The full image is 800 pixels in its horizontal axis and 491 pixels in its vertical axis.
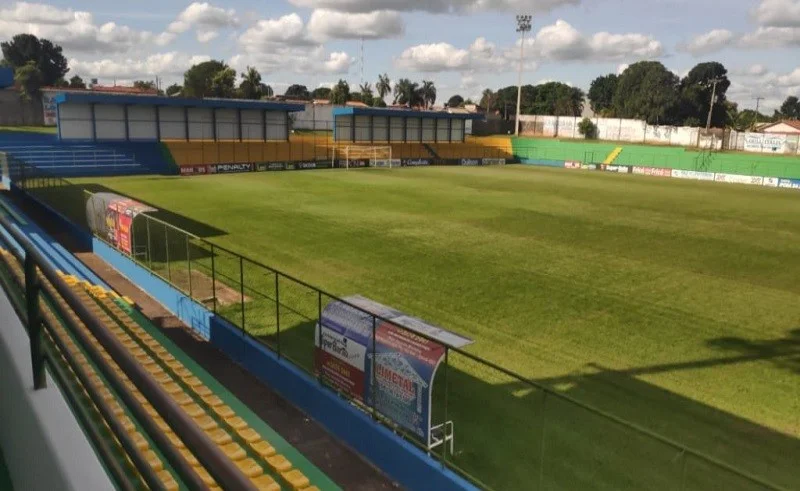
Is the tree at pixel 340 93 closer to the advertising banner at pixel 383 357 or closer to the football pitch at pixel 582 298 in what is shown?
the football pitch at pixel 582 298

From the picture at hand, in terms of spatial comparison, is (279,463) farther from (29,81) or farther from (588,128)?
(29,81)

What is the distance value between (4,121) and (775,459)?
118161mm

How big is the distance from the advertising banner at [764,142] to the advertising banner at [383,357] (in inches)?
3249

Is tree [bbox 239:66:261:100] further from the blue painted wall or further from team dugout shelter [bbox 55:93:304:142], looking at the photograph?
the blue painted wall

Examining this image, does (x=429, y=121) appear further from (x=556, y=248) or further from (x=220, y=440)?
(x=220, y=440)

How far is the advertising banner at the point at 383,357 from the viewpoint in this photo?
898 cm

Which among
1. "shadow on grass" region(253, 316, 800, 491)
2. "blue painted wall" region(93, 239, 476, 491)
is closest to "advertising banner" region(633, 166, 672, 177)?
"shadow on grass" region(253, 316, 800, 491)

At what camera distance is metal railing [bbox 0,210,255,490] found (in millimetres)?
1784

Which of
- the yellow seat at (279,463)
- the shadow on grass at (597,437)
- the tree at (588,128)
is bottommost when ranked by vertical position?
the shadow on grass at (597,437)

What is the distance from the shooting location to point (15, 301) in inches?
185

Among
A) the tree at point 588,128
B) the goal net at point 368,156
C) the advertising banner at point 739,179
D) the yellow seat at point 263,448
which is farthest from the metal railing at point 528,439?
the tree at point 588,128

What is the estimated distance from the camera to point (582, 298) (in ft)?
59.1

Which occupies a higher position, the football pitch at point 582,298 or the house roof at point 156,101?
the house roof at point 156,101

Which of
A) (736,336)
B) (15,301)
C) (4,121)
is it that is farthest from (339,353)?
(4,121)
